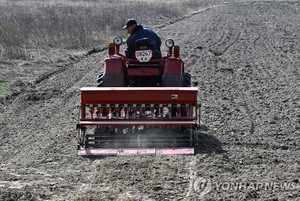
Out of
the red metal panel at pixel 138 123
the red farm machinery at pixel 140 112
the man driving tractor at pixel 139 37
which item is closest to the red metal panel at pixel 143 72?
the red farm machinery at pixel 140 112

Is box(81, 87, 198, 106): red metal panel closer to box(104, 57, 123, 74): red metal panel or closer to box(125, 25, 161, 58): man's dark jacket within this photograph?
box(104, 57, 123, 74): red metal panel

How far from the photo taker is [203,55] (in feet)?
63.8

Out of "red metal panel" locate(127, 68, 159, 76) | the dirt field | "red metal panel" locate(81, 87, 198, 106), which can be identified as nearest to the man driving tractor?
"red metal panel" locate(127, 68, 159, 76)

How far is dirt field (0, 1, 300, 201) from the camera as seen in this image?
7191 mm

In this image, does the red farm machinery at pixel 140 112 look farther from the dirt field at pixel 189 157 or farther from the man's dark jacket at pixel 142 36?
the dirt field at pixel 189 157

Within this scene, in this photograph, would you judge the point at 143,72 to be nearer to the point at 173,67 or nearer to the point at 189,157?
the point at 173,67

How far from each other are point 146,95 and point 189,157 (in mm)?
1593

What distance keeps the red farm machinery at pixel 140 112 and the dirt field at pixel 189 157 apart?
0.33m

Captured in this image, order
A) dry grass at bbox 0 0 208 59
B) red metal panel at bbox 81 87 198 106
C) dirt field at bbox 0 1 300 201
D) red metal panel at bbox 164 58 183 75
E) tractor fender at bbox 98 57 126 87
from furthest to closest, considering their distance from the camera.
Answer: dry grass at bbox 0 0 208 59
tractor fender at bbox 98 57 126 87
red metal panel at bbox 164 58 183 75
red metal panel at bbox 81 87 198 106
dirt field at bbox 0 1 300 201

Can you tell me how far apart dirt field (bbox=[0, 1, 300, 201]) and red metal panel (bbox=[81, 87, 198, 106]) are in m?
0.62

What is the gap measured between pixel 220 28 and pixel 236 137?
20.1 metres

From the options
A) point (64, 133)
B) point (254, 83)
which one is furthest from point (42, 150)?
point (254, 83)

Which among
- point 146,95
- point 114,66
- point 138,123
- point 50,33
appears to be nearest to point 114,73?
point 114,66

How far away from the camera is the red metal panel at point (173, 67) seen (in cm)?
1080
